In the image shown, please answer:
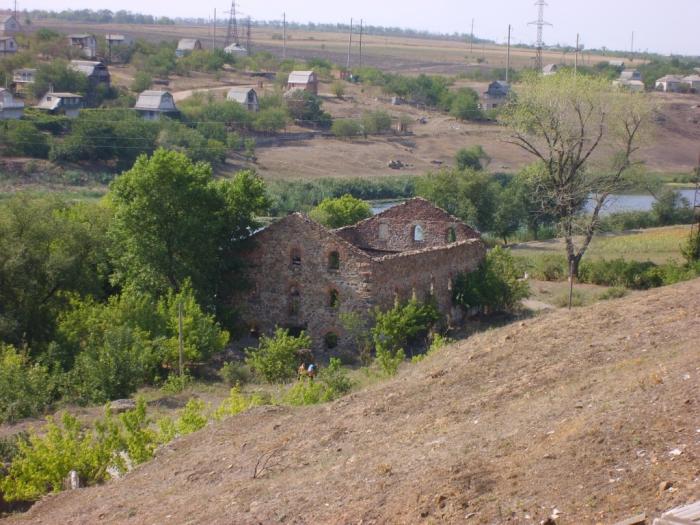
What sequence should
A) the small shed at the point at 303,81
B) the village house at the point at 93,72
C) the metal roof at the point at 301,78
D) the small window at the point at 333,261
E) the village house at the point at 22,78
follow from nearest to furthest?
the small window at the point at 333,261, the village house at the point at 22,78, the village house at the point at 93,72, the small shed at the point at 303,81, the metal roof at the point at 301,78

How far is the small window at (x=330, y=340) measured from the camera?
30.5 m

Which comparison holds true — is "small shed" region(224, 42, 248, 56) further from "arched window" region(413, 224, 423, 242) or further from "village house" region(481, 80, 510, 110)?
"arched window" region(413, 224, 423, 242)

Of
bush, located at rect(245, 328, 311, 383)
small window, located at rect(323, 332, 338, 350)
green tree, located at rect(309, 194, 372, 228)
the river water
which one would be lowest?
the river water

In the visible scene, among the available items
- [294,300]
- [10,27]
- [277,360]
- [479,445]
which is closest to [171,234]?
[294,300]

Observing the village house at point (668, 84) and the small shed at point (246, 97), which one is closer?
the small shed at point (246, 97)

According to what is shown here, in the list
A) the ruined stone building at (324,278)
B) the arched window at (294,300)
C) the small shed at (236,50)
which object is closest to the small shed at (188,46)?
the small shed at (236,50)

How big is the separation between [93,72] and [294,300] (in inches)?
2876

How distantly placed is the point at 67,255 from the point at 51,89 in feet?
209

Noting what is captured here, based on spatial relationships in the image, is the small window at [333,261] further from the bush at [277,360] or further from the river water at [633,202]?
the river water at [633,202]

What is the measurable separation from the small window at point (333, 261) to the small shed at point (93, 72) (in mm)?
70881

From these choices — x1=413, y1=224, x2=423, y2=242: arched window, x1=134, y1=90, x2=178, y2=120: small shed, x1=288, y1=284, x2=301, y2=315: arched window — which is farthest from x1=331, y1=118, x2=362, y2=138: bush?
x1=288, y1=284, x2=301, y2=315: arched window

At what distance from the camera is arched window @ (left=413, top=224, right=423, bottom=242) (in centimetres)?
3528

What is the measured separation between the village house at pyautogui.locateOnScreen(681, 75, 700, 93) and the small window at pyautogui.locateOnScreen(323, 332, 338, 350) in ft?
333

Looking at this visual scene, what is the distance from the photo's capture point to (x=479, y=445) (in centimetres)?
1295
